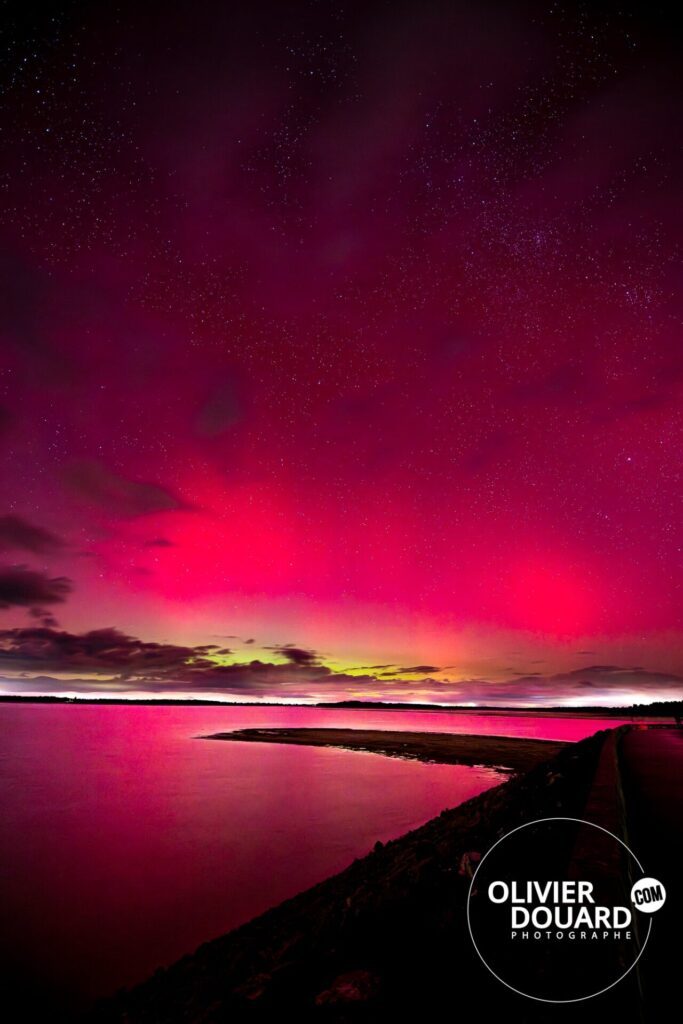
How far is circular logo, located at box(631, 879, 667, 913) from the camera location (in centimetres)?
428

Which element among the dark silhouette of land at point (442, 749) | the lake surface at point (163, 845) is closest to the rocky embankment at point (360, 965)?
the lake surface at point (163, 845)

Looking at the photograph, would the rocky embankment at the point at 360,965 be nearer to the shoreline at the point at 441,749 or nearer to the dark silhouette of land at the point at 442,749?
the shoreline at the point at 441,749

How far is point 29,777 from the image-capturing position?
1012 inches

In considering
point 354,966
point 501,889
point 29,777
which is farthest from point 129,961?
point 29,777

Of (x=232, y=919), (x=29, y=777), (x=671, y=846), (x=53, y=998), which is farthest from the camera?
(x=29, y=777)

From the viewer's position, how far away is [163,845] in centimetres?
1374

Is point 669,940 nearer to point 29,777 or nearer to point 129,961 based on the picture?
point 129,961

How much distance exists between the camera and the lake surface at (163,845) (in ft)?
26.3

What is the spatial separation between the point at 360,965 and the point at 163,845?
11.2 metres

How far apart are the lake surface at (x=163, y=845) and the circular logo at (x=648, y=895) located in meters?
6.42

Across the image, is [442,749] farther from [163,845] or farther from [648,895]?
[648,895]

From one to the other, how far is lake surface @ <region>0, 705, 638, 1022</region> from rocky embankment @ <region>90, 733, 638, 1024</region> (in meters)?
1.23

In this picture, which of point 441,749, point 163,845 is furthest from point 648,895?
point 441,749

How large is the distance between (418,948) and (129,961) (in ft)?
17.5
